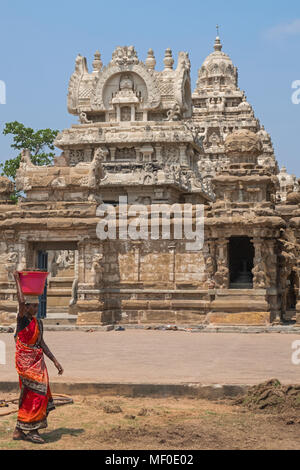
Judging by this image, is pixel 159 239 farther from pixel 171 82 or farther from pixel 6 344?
pixel 171 82

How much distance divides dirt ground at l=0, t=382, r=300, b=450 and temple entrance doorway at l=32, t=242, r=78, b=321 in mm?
12876

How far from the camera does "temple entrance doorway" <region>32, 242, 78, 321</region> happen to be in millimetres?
22766

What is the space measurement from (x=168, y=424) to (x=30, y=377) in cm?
174

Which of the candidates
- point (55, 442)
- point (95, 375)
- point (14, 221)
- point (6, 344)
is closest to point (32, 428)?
point (55, 442)

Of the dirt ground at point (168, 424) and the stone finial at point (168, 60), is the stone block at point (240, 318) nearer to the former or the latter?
the dirt ground at point (168, 424)

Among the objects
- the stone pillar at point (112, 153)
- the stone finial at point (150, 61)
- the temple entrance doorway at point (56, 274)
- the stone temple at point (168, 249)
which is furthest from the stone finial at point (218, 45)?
the stone temple at point (168, 249)

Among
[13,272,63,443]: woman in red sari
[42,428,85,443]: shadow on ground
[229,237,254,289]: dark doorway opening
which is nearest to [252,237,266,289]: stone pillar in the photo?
[229,237,254,289]: dark doorway opening

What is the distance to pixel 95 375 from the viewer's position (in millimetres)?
11000

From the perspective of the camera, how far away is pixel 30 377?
7.79 metres

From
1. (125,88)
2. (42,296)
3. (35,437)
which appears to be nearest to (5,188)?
(42,296)

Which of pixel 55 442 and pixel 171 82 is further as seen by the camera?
pixel 171 82

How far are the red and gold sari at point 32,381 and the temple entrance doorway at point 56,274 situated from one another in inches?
572

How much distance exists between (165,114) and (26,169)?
585 inches

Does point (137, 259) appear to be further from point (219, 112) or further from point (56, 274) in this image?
point (219, 112)
